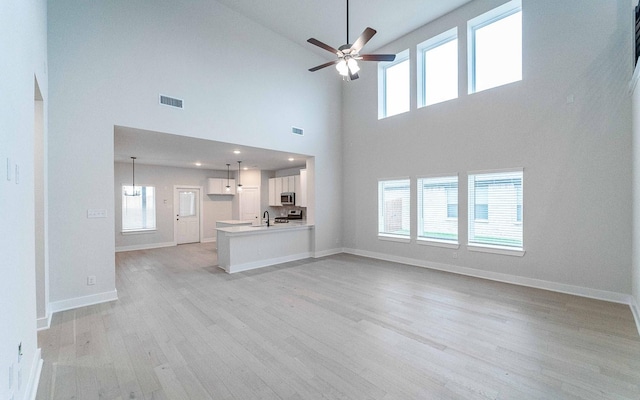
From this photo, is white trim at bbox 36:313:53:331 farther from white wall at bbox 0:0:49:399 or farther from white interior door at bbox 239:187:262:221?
white interior door at bbox 239:187:262:221

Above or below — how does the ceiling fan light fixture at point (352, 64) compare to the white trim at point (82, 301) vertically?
above

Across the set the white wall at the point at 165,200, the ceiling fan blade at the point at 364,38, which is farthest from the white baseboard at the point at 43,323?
the white wall at the point at 165,200

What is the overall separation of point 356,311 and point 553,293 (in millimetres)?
3244

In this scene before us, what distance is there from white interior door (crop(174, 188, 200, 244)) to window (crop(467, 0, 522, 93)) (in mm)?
9024

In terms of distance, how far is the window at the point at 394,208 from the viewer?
640 cm

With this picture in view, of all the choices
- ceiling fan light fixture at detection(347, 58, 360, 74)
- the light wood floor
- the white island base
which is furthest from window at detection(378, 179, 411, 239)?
ceiling fan light fixture at detection(347, 58, 360, 74)

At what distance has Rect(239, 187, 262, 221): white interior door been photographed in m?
9.99

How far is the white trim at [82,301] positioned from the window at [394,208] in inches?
218

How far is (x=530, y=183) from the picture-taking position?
181 inches

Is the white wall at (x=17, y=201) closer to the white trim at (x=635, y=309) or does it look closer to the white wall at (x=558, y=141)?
the white trim at (x=635, y=309)

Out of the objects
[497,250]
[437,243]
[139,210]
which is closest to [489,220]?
[497,250]

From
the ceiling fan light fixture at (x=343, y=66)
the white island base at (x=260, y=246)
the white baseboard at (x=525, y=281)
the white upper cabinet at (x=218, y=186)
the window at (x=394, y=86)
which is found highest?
the window at (x=394, y=86)

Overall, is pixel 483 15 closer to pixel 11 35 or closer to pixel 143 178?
pixel 11 35

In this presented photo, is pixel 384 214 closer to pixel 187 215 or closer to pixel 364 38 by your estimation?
pixel 364 38
